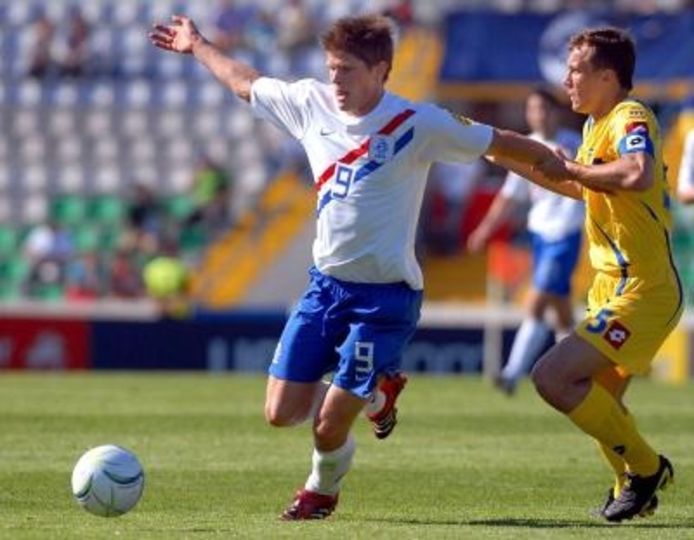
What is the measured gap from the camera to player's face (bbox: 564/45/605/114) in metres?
9.77

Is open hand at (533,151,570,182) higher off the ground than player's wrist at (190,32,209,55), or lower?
lower

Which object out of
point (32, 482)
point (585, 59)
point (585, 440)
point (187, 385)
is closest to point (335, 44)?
point (585, 59)

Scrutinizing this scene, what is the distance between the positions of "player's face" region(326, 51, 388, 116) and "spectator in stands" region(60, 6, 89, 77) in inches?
881

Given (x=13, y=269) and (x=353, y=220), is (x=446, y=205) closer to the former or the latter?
(x=13, y=269)

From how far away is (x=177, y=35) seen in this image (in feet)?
32.9

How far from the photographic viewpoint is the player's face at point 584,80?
9.77 meters

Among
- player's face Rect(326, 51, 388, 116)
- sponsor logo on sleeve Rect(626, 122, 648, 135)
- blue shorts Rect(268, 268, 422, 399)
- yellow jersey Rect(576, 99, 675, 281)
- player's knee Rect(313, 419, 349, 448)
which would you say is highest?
player's face Rect(326, 51, 388, 116)

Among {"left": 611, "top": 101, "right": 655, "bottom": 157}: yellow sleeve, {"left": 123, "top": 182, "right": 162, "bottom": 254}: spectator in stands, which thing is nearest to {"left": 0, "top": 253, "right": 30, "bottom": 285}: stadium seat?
{"left": 123, "top": 182, "right": 162, "bottom": 254}: spectator in stands

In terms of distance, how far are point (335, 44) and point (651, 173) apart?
1.54 metres

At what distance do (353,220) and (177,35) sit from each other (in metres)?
1.35

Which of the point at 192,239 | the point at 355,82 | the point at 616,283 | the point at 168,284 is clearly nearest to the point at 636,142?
the point at 616,283

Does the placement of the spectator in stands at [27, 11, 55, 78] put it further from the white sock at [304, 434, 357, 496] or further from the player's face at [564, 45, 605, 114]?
the white sock at [304, 434, 357, 496]

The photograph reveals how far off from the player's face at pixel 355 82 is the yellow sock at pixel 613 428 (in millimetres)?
1697

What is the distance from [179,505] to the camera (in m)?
10.2
